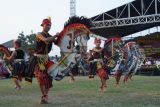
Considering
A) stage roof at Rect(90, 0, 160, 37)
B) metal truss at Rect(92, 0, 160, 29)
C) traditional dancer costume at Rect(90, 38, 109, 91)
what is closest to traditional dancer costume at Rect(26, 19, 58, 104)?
traditional dancer costume at Rect(90, 38, 109, 91)

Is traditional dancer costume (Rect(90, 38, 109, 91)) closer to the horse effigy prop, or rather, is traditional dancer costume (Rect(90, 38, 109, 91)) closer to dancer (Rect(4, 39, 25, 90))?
dancer (Rect(4, 39, 25, 90))

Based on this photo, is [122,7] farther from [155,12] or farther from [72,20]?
[72,20]

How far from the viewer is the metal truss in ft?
149

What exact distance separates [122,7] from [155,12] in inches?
163

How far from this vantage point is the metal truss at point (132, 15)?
45.6 meters

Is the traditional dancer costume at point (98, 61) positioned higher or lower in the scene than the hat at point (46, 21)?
lower

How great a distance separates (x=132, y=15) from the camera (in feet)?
160

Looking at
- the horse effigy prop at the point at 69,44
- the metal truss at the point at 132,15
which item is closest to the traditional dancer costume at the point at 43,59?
the horse effigy prop at the point at 69,44

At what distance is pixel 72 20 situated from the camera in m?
10.7

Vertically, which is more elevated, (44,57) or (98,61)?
(98,61)

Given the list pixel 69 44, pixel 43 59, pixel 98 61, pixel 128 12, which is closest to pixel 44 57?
pixel 43 59

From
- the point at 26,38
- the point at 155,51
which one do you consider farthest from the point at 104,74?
the point at 26,38

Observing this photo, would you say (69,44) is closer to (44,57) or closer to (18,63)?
(44,57)

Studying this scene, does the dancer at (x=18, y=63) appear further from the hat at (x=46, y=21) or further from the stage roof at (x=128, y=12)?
the stage roof at (x=128, y=12)
